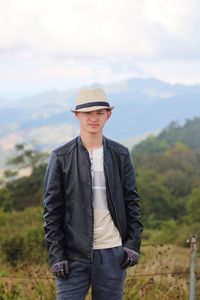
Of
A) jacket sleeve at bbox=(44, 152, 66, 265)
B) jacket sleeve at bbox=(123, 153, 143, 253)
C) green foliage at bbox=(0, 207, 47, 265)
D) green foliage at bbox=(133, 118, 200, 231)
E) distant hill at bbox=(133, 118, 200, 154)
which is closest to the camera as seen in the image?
jacket sleeve at bbox=(44, 152, 66, 265)

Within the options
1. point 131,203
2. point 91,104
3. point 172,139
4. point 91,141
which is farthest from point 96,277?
point 172,139

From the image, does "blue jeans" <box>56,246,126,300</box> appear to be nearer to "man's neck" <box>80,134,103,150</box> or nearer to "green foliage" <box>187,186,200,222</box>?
"man's neck" <box>80,134,103,150</box>

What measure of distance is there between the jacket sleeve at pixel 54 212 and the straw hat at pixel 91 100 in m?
0.27

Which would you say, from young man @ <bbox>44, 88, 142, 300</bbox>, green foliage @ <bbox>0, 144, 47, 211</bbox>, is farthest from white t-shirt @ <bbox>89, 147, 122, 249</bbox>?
green foliage @ <bbox>0, 144, 47, 211</bbox>

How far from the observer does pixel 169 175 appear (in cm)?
6284

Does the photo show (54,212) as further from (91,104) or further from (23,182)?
(23,182)

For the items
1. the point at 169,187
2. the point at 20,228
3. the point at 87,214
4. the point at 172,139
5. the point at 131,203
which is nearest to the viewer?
the point at 87,214

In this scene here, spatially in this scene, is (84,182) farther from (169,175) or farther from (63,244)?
(169,175)

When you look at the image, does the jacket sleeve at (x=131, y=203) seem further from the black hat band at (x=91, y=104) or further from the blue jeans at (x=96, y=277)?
the black hat band at (x=91, y=104)

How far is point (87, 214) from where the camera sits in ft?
10.5

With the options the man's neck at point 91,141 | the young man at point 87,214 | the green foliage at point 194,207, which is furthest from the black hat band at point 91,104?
the green foliage at point 194,207

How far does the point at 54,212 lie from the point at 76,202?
0.12 meters

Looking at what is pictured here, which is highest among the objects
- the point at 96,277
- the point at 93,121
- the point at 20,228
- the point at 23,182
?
the point at 23,182

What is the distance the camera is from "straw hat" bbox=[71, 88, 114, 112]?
10.6 ft
